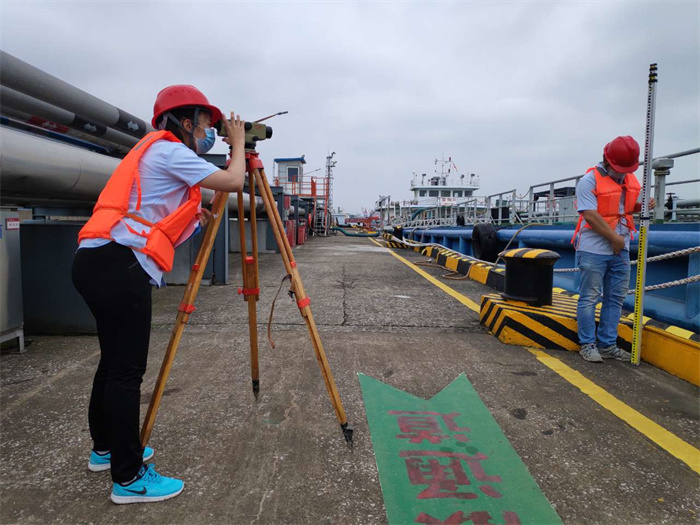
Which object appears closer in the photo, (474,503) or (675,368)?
(474,503)

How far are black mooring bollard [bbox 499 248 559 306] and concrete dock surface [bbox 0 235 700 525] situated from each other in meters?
0.69

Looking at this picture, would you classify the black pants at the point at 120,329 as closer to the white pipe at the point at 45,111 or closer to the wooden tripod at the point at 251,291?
the wooden tripod at the point at 251,291

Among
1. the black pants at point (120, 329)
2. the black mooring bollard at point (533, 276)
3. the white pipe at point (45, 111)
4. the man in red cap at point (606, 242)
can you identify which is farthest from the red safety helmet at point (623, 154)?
the white pipe at point (45, 111)

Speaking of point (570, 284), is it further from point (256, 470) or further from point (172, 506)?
point (172, 506)

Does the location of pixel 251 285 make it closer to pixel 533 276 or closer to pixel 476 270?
pixel 533 276

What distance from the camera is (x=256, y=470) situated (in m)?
2.00

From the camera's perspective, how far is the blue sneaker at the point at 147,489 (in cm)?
175

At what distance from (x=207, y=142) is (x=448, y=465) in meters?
2.02

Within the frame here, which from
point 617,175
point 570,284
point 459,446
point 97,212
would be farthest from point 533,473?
point 570,284

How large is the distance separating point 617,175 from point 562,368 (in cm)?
172

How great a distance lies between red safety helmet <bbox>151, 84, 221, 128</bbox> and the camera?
186 cm

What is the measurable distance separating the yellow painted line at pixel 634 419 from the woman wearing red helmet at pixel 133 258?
2.53 metres

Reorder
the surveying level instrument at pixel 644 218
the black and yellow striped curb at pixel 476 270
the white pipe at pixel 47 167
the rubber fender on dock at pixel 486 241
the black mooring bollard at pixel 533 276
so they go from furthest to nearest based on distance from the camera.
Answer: the rubber fender on dock at pixel 486 241
the black and yellow striped curb at pixel 476 270
the black mooring bollard at pixel 533 276
the surveying level instrument at pixel 644 218
the white pipe at pixel 47 167

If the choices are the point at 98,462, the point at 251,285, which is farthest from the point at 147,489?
the point at 251,285
